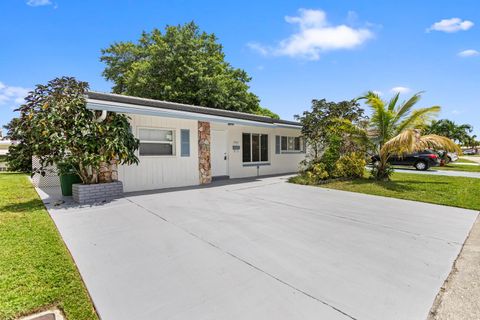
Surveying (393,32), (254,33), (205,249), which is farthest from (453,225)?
(254,33)

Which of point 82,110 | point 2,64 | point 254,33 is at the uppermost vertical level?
point 254,33

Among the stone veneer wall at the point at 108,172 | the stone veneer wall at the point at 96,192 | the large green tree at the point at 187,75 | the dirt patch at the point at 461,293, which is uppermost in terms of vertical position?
the large green tree at the point at 187,75

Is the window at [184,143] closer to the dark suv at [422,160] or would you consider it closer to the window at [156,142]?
the window at [156,142]

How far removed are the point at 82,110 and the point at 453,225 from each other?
30.2ft

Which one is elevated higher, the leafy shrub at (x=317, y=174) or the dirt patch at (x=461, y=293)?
the leafy shrub at (x=317, y=174)

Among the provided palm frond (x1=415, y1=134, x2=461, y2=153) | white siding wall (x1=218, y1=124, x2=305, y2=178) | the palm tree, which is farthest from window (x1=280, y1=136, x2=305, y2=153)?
palm frond (x1=415, y1=134, x2=461, y2=153)

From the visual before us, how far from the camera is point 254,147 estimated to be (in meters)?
13.0

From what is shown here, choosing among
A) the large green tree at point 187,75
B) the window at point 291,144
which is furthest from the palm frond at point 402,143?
the large green tree at point 187,75

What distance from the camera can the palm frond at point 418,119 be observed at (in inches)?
385

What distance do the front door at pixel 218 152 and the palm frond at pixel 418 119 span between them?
7581mm

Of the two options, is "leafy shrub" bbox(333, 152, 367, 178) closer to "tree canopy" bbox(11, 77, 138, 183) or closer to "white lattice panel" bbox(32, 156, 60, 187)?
"tree canopy" bbox(11, 77, 138, 183)

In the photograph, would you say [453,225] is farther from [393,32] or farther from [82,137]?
[82,137]

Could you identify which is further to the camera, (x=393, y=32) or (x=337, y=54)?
(x=337, y=54)

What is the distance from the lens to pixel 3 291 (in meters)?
2.61
